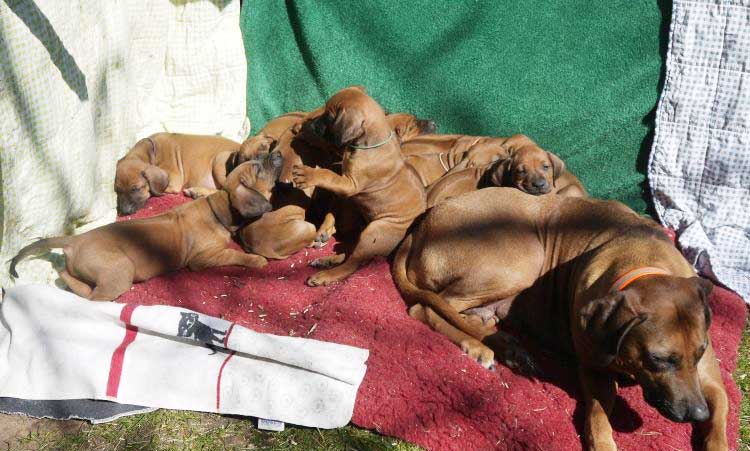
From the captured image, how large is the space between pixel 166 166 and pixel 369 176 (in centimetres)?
227

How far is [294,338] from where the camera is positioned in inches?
197

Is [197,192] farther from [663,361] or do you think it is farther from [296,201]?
[663,361]

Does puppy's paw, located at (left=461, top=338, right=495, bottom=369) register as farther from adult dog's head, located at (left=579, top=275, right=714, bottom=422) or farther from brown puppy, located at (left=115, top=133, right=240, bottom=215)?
brown puppy, located at (left=115, top=133, right=240, bottom=215)

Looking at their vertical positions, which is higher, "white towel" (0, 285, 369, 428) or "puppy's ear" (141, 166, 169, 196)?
"puppy's ear" (141, 166, 169, 196)

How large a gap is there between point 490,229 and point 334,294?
1349 millimetres

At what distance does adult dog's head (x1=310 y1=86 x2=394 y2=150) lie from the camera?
602 cm

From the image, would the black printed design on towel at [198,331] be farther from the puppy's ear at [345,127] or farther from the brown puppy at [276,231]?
the puppy's ear at [345,127]

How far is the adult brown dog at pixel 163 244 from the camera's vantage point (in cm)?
553

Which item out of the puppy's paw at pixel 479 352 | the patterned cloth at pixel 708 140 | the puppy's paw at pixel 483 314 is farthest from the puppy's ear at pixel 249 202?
the patterned cloth at pixel 708 140

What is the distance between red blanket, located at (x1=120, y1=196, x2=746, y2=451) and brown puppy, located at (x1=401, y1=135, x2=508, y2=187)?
56.4 inches

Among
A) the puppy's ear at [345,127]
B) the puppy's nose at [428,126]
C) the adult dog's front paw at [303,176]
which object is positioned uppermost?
the puppy's ear at [345,127]

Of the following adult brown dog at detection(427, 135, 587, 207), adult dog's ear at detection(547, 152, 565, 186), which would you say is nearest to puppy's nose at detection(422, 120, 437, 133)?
adult brown dog at detection(427, 135, 587, 207)

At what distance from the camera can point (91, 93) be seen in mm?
6250

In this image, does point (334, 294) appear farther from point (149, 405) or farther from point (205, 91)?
point (205, 91)
